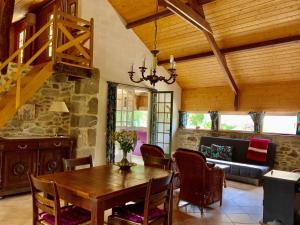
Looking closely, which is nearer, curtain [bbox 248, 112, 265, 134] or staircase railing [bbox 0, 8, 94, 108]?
staircase railing [bbox 0, 8, 94, 108]

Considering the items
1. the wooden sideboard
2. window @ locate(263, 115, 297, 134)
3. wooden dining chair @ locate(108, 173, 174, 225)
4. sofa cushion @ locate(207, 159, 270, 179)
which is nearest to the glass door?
sofa cushion @ locate(207, 159, 270, 179)

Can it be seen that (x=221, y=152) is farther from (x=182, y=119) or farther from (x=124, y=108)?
(x=124, y=108)

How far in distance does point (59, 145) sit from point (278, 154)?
5.22m

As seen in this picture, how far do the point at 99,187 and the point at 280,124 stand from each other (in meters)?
5.84

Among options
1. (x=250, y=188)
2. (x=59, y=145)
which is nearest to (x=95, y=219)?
(x=59, y=145)

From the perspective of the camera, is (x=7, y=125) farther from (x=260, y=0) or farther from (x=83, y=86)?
(x=260, y=0)

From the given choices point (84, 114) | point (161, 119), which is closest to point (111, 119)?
point (84, 114)

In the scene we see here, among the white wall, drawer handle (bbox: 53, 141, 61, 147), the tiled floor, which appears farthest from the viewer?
the white wall

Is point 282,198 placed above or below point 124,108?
below

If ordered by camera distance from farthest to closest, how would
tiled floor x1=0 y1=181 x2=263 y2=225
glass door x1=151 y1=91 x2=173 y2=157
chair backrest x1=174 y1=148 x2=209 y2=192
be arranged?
glass door x1=151 y1=91 x2=173 y2=157
chair backrest x1=174 y1=148 x2=209 y2=192
tiled floor x1=0 y1=181 x2=263 y2=225

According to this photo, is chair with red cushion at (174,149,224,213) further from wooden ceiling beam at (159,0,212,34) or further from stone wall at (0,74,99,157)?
wooden ceiling beam at (159,0,212,34)

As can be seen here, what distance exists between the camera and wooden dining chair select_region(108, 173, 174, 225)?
2.25 meters

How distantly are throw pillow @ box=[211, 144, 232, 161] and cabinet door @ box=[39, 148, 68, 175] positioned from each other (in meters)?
3.94

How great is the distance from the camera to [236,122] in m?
7.45
